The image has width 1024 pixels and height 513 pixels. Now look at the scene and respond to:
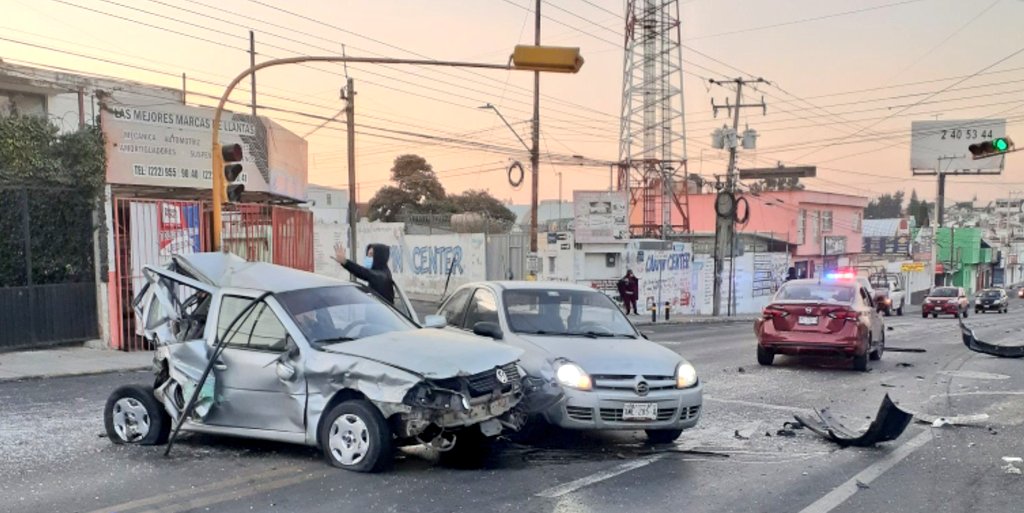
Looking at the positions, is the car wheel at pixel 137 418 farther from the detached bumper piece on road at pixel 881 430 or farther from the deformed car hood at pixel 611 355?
the detached bumper piece on road at pixel 881 430

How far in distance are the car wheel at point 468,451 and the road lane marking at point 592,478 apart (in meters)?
0.87

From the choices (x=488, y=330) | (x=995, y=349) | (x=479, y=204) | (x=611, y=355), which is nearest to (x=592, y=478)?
(x=611, y=355)

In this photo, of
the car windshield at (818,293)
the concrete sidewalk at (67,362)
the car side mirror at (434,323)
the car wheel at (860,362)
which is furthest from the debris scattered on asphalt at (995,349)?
the concrete sidewalk at (67,362)

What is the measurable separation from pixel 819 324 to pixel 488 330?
8.04 meters

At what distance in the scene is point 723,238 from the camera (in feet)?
130

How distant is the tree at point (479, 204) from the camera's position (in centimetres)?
7738

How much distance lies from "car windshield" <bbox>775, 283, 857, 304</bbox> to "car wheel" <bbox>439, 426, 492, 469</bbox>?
29.1 ft

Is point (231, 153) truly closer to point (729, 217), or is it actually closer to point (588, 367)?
point (588, 367)

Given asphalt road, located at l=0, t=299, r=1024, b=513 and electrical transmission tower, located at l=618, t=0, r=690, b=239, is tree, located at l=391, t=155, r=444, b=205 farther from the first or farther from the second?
asphalt road, located at l=0, t=299, r=1024, b=513

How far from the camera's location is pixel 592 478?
272 inches

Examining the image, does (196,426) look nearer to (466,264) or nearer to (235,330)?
(235,330)

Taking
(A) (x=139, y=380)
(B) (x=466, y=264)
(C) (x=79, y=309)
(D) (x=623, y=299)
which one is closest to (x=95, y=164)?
(C) (x=79, y=309)

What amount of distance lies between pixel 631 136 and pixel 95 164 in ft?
113

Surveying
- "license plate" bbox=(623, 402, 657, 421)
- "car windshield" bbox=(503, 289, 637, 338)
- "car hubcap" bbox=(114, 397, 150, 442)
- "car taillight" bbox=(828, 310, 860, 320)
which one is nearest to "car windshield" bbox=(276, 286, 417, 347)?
"car windshield" bbox=(503, 289, 637, 338)
